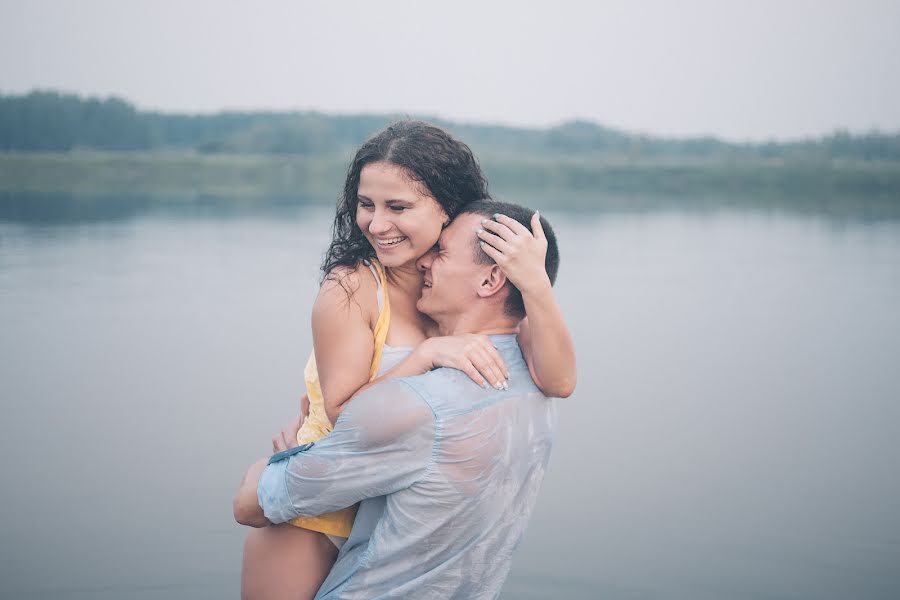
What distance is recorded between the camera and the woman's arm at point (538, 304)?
2.28m

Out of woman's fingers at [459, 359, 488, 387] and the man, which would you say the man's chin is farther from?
woman's fingers at [459, 359, 488, 387]

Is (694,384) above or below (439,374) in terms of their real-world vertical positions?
below

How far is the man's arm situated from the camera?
211 cm

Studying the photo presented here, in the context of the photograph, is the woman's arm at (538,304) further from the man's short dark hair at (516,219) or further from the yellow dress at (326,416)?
the yellow dress at (326,416)

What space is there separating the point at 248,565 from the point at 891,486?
14.5 feet

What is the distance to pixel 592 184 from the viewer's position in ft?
145

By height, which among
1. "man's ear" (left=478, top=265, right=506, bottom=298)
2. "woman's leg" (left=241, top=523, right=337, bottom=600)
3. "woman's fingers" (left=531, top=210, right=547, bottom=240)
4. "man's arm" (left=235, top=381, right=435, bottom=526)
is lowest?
"woman's leg" (left=241, top=523, right=337, bottom=600)

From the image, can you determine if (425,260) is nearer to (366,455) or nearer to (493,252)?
(493,252)

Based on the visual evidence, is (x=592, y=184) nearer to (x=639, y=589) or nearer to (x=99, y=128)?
(x=99, y=128)

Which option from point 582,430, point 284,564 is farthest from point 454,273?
point 582,430

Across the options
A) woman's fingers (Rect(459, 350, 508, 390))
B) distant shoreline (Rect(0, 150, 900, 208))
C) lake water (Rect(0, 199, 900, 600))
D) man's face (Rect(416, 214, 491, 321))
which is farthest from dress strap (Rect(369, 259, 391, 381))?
distant shoreline (Rect(0, 150, 900, 208))

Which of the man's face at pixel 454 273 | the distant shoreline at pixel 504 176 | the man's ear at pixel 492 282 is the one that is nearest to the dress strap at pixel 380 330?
the man's face at pixel 454 273

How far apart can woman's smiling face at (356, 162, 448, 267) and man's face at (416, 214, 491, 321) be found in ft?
0.21

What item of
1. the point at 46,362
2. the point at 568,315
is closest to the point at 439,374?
the point at 46,362
